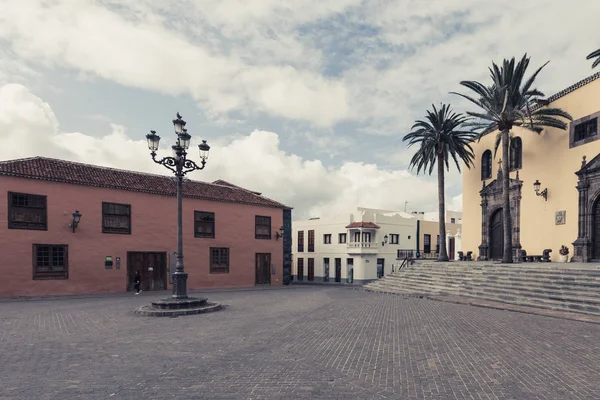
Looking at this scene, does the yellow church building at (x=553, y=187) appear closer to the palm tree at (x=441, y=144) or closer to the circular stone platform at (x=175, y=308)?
the palm tree at (x=441, y=144)

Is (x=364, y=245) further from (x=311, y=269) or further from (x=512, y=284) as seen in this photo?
(x=512, y=284)

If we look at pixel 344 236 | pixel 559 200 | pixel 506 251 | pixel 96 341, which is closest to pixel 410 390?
pixel 96 341

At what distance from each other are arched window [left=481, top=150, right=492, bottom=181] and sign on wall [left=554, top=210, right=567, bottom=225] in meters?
5.98

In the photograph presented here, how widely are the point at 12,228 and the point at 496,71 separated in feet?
85.8

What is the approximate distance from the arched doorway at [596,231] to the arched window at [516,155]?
17.0 ft

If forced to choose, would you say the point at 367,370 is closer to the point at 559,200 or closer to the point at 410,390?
the point at 410,390

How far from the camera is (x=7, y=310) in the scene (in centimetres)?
1340

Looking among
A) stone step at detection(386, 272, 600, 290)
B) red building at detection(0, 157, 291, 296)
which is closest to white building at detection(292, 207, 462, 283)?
red building at detection(0, 157, 291, 296)

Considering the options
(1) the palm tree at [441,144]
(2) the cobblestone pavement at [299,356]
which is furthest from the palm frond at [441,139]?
(2) the cobblestone pavement at [299,356]

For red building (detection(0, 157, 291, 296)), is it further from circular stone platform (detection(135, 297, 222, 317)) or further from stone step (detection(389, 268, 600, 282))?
stone step (detection(389, 268, 600, 282))

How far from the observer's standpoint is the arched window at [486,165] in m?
25.9

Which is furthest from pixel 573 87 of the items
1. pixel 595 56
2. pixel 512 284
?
pixel 512 284

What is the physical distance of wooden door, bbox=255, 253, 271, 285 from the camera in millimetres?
27188

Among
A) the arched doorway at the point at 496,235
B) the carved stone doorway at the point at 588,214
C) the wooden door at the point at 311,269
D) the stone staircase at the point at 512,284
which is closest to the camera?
the stone staircase at the point at 512,284
